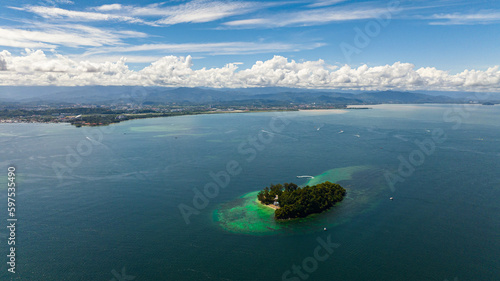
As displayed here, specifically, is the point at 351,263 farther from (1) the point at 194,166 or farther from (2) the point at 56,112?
(2) the point at 56,112

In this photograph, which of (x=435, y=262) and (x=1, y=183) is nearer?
(x=435, y=262)

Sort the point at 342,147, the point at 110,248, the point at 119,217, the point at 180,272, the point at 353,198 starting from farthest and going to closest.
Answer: the point at 342,147 < the point at 353,198 < the point at 119,217 < the point at 110,248 < the point at 180,272

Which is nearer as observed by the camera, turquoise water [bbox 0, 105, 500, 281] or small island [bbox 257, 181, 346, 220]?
turquoise water [bbox 0, 105, 500, 281]

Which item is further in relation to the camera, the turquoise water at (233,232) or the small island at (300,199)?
the small island at (300,199)

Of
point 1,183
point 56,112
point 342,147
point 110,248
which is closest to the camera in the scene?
point 110,248

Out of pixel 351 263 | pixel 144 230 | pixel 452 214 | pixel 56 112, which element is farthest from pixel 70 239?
pixel 56 112
